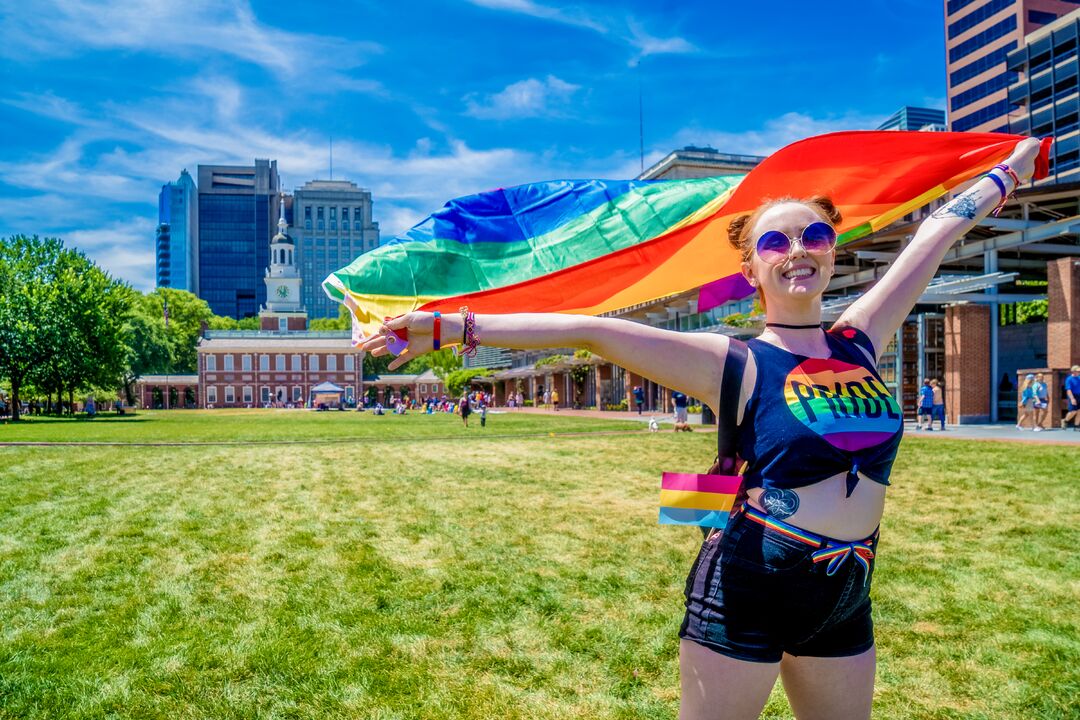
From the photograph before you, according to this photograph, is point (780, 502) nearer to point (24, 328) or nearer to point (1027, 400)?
point (1027, 400)

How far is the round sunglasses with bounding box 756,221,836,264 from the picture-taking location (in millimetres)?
2398

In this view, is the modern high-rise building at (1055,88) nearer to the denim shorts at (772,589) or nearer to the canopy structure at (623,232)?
the canopy structure at (623,232)

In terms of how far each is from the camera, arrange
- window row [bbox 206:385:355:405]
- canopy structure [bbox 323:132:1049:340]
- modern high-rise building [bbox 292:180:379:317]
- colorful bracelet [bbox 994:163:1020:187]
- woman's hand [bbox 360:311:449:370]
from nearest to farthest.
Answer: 1. woman's hand [bbox 360:311:449:370]
2. colorful bracelet [bbox 994:163:1020:187]
3. canopy structure [bbox 323:132:1049:340]
4. window row [bbox 206:385:355:405]
5. modern high-rise building [bbox 292:180:379:317]

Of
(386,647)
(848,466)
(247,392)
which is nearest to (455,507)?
(386,647)

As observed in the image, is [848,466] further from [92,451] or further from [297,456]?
[92,451]

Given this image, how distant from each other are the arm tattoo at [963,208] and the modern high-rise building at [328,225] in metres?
196

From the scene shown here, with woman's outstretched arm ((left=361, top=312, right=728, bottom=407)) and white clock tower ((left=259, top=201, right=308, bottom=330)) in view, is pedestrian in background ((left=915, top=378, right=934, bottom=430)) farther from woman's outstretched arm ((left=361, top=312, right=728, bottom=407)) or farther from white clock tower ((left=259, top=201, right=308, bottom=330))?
white clock tower ((left=259, top=201, right=308, bottom=330))

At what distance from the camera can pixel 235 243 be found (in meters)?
184

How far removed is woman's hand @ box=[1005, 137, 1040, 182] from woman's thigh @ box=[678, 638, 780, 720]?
7.12ft

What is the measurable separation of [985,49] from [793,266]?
80695 mm

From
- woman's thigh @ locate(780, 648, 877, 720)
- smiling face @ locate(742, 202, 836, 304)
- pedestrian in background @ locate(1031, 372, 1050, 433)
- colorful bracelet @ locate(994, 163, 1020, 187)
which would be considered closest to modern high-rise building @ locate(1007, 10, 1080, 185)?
pedestrian in background @ locate(1031, 372, 1050, 433)

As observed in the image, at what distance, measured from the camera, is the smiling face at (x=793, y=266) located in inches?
94.8

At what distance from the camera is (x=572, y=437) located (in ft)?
77.9

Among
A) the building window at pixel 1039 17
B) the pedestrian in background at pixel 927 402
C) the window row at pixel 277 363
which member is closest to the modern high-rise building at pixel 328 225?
the window row at pixel 277 363
